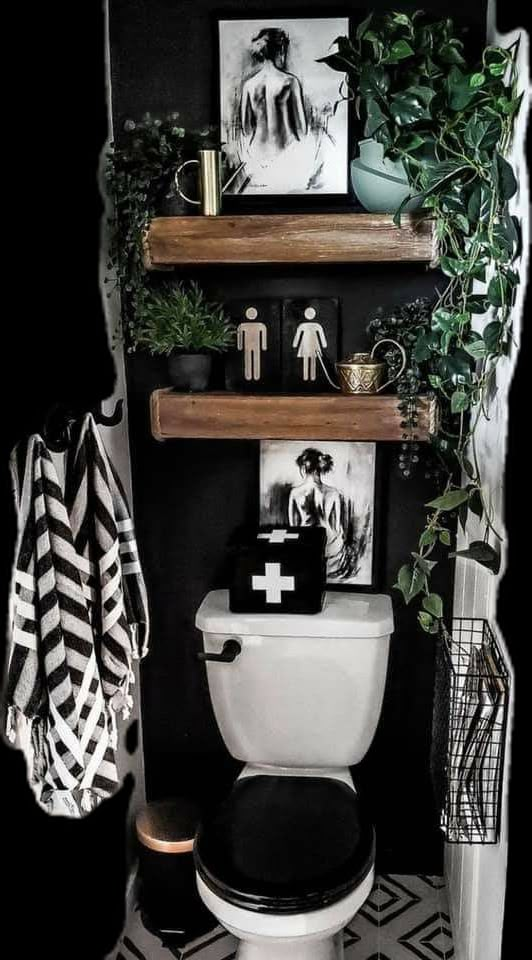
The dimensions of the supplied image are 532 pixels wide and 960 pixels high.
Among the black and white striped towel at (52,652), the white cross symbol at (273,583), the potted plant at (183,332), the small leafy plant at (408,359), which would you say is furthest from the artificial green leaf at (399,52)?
the white cross symbol at (273,583)

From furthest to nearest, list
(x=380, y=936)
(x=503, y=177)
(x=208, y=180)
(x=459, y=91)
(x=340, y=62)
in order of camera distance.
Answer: (x=380, y=936), (x=208, y=180), (x=340, y=62), (x=459, y=91), (x=503, y=177)

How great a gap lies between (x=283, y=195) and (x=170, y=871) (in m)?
1.53

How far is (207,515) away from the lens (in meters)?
2.02

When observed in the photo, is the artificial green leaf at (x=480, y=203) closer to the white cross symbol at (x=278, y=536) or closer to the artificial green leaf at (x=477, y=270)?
the artificial green leaf at (x=477, y=270)

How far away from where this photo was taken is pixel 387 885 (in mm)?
2121

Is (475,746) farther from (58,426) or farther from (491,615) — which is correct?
(58,426)

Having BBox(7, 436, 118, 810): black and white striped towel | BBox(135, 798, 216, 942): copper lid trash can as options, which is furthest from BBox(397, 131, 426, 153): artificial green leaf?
BBox(135, 798, 216, 942): copper lid trash can

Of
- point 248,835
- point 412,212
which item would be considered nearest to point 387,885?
point 248,835

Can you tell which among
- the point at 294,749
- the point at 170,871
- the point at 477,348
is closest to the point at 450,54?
the point at 477,348

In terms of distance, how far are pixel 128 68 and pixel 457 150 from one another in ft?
2.55

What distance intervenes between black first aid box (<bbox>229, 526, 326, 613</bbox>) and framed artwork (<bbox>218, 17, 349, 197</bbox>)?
77cm

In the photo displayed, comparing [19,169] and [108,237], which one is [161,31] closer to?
[108,237]

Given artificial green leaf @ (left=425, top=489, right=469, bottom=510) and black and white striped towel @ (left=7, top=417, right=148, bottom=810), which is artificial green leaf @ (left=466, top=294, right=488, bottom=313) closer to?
artificial green leaf @ (left=425, top=489, right=469, bottom=510)

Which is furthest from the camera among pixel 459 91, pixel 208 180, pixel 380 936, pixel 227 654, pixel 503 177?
pixel 380 936
